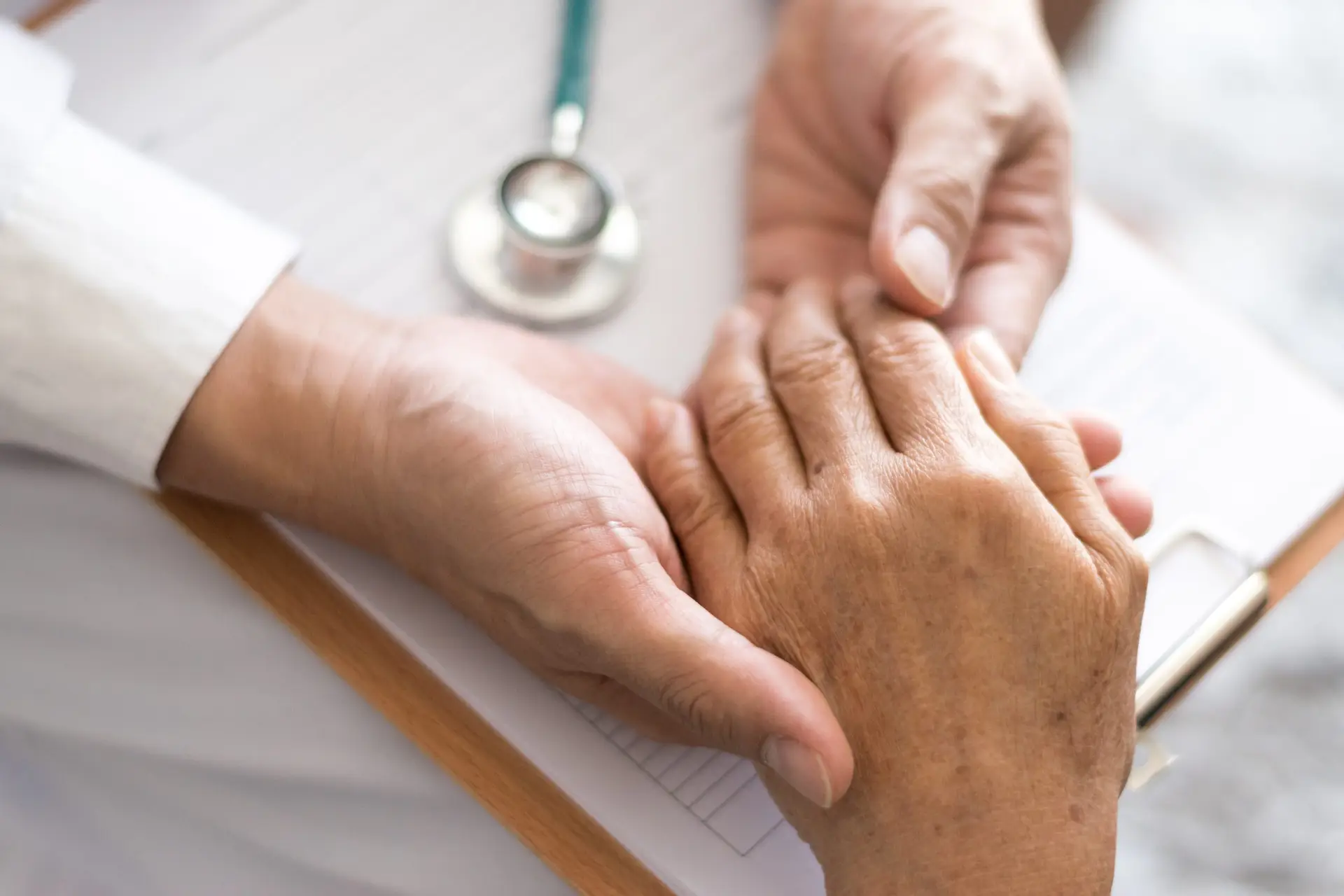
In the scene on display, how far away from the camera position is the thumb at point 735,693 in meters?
0.58

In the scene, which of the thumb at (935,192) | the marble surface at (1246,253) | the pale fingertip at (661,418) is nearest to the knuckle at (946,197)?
the thumb at (935,192)

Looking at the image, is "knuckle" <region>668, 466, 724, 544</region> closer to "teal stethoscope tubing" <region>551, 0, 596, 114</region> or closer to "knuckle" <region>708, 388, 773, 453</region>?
"knuckle" <region>708, 388, 773, 453</region>

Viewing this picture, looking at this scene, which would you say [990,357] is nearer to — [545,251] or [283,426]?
[545,251]

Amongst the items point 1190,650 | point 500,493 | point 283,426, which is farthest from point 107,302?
point 1190,650

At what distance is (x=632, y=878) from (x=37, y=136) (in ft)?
1.85

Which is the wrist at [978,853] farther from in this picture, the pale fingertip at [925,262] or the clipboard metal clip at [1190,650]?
the pale fingertip at [925,262]

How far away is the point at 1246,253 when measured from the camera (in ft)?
4.57

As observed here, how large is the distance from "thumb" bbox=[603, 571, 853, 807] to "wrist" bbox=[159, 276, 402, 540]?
21 centimetres

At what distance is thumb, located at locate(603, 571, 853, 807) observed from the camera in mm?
578

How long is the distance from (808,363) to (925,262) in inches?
4.0

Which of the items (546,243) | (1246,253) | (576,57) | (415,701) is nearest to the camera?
(415,701)

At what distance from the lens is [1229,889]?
1.17m

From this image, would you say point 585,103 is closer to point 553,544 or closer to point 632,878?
point 553,544

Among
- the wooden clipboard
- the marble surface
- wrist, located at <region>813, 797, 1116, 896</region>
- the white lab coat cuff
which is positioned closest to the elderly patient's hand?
wrist, located at <region>813, 797, 1116, 896</region>
